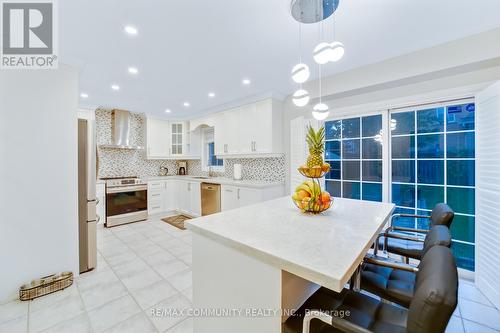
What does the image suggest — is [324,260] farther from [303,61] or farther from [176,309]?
[303,61]

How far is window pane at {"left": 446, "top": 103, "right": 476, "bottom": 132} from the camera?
7.72 feet

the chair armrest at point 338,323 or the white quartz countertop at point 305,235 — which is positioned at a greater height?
the white quartz countertop at point 305,235

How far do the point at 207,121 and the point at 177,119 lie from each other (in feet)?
3.32

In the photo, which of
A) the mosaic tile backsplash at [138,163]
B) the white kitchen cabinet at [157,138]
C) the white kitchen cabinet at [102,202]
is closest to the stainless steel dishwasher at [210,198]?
the mosaic tile backsplash at [138,163]

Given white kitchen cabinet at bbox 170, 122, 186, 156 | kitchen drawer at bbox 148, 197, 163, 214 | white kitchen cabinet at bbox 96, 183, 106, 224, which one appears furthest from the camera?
white kitchen cabinet at bbox 170, 122, 186, 156

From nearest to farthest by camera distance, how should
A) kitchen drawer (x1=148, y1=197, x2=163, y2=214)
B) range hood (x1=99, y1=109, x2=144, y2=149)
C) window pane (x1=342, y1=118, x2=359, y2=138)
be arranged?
window pane (x1=342, y1=118, x2=359, y2=138)
range hood (x1=99, y1=109, x2=144, y2=149)
kitchen drawer (x1=148, y1=197, x2=163, y2=214)

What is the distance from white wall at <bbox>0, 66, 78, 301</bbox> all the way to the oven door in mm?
1871

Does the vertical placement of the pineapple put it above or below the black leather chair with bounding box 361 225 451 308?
above

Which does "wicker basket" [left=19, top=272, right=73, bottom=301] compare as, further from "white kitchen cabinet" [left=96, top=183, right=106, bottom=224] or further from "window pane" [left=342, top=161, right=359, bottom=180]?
"window pane" [left=342, top=161, right=359, bottom=180]

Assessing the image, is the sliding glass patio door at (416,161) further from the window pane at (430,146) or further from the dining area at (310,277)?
the dining area at (310,277)

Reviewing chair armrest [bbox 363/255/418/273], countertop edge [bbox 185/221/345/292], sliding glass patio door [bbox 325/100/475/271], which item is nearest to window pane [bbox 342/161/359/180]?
sliding glass patio door [bbox 325/100/475/271]

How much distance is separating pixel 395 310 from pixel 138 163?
5.25 meters

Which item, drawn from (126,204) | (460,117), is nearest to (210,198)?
(126,204)

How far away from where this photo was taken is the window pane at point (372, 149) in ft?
9.36
